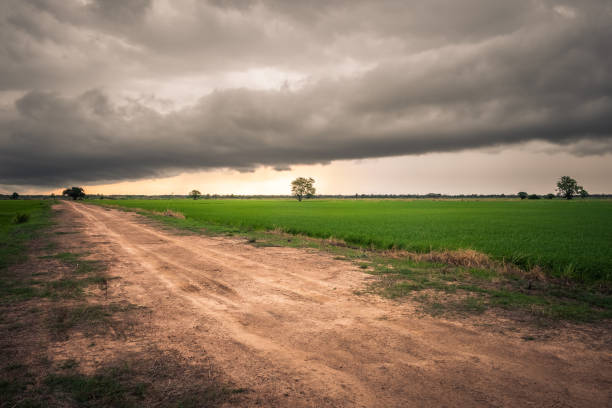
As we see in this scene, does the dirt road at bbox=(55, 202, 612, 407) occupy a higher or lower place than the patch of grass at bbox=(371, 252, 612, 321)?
higher

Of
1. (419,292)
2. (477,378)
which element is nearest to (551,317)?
(419,292)

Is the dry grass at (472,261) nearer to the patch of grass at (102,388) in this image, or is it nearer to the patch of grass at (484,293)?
the patch of grass at (484,293)

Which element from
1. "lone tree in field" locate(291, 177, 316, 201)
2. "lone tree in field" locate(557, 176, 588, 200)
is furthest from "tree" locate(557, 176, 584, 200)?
"lone tree in field" locate(291, 177, 316, 201)

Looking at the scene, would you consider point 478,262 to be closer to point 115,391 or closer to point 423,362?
point 423,362

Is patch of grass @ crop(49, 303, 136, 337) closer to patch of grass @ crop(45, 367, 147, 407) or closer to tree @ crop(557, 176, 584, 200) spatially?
patch of grass @ crop(45, 367, 147, 407)

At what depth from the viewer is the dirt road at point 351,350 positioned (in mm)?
3314

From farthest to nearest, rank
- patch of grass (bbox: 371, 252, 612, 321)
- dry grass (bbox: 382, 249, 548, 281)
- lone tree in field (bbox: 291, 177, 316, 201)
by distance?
lone tree in field (bbox: 291, 177, 316, 201), dry grass (bbox: 382, 249, 548, 281), patch of grass (bbox: 371, 252, 612, 321)

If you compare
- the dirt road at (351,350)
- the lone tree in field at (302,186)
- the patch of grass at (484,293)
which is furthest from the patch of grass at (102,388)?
the lone tree in field at (302,186)

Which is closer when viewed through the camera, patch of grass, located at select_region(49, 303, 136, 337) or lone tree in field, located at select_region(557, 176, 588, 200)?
patch of grass, located at select_region(49, 303, 136, 337)

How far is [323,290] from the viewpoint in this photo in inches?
292

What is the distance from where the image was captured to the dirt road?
3.31m

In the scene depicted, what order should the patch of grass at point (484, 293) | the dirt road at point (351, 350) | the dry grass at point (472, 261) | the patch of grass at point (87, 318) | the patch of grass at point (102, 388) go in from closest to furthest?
the patch of grass at point (102, 388)
the dirt road at point (351, 350)
the patch of grass at point (87, 318)
the patch of grass at point (484, 293)
the dry grass at point (472, 261)

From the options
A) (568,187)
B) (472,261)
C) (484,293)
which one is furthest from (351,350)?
(568,187)

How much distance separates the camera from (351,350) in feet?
14.2
